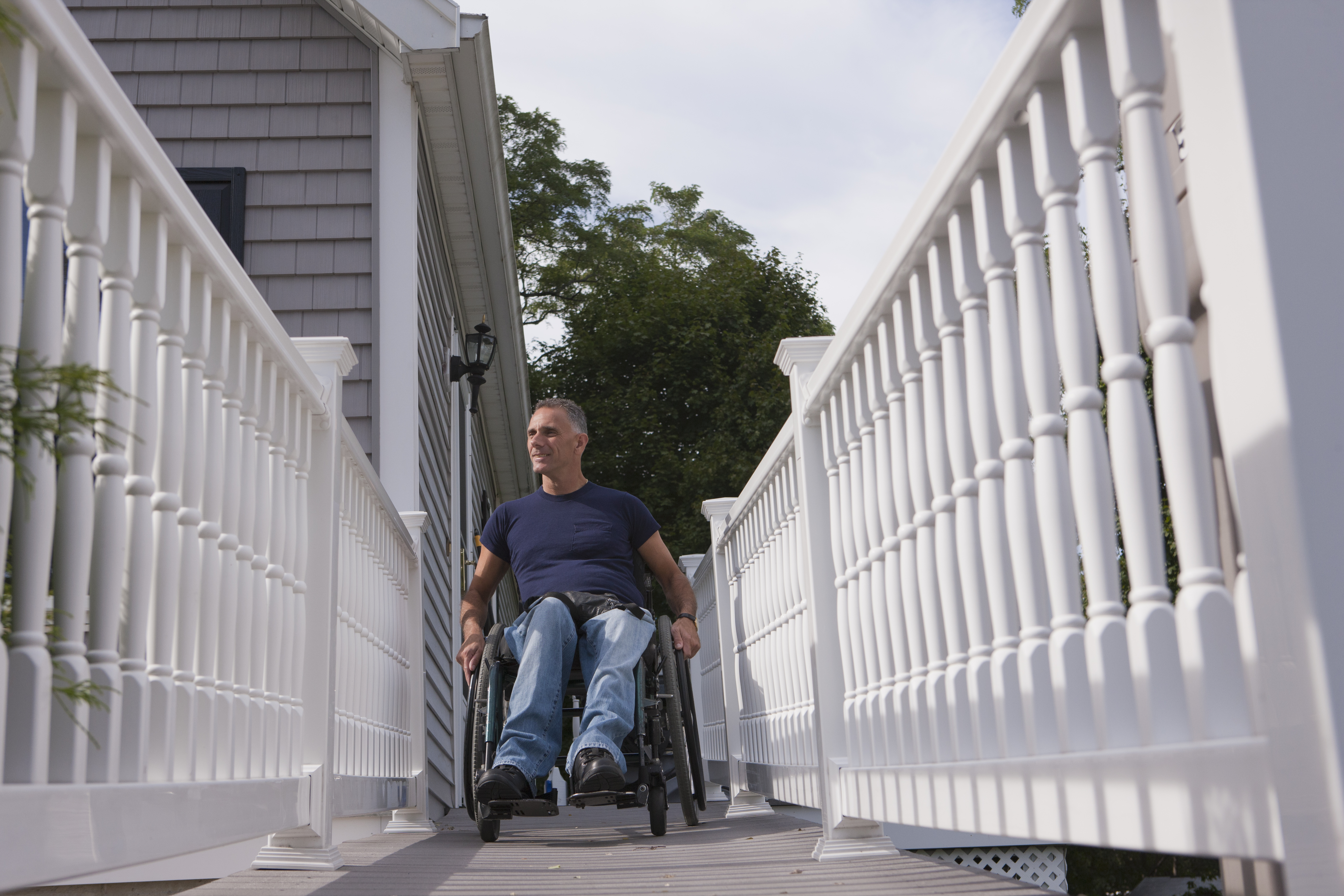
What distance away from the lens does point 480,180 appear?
21.7 ft

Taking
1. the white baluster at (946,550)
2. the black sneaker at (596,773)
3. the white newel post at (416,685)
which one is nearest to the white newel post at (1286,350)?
the white baluster at (946,550)

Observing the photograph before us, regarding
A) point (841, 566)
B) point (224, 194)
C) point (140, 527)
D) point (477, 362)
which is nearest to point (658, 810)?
point (841, 566)

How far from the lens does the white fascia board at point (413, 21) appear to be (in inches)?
205

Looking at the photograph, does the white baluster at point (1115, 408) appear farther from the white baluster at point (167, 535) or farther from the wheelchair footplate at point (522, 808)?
the wheelchair footplate at point (522, 808)

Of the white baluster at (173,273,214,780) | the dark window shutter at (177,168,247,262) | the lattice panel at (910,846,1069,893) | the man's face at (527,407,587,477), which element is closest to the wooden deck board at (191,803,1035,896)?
the white baluster at (173,273,214,780)

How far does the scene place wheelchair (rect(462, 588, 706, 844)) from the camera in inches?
129

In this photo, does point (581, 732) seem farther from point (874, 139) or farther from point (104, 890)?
point (874, 139)

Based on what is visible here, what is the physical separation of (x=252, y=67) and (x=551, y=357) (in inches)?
491

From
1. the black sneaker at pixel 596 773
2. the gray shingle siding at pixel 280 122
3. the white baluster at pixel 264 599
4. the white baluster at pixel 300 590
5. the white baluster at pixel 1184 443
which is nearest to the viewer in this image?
the white baluster at pixel 1184 443

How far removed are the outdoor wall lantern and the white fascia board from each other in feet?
6.82

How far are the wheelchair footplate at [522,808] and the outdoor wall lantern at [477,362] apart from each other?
436 cm

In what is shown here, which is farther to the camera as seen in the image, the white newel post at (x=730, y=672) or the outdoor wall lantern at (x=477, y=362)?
the outdoor wall lantern at (x=477, y=362)

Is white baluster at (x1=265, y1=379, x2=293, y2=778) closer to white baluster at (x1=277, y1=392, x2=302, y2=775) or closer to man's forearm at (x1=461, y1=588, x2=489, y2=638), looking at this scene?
white baluster at (x1=277, y1=392, x2=302, y2=775)


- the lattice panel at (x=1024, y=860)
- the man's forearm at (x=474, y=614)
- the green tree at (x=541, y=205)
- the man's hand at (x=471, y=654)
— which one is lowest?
the lattice panel at (x=1024, y=860)
